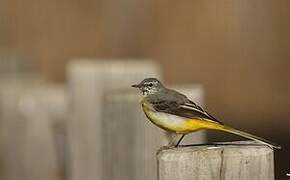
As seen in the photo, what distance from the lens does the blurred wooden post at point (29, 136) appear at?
210 inches

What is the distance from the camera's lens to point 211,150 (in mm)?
2898

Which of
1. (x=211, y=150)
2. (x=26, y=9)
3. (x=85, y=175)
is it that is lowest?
(x=85, y=175)

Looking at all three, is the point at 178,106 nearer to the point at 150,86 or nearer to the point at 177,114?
the point at 177,114

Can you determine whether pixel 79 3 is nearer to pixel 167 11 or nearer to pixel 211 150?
pixel 167 11

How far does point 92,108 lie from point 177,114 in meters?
1.41

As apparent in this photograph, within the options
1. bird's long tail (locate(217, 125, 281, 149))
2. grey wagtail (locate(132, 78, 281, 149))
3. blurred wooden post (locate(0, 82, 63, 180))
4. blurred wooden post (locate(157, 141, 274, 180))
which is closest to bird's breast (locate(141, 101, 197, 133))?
grey wagtail (locate(132, 78, 281, 149))

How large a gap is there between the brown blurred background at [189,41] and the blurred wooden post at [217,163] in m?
5.77

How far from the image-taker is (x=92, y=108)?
4848 mm

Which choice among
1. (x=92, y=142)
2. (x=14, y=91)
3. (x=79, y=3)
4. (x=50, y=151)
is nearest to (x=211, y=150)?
(x=92, y=142)

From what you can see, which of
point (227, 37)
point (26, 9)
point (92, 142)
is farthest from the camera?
point (26, 9)

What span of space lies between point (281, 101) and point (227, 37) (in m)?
0.99

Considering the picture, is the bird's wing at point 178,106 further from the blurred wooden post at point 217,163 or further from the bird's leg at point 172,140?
the blurred wooden post at point 217,163

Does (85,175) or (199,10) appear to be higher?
(199,10)

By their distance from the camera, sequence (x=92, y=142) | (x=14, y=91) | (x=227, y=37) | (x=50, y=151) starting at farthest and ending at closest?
(x=227, y=37), (x=14, y=91), (x=50, y=151), (x=92, y=142)
